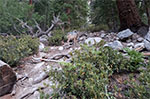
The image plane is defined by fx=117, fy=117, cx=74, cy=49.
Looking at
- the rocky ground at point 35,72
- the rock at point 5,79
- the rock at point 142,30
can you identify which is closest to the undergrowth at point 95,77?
the rocky ground at point 35,72

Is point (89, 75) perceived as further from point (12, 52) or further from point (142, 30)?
point (142, 30)

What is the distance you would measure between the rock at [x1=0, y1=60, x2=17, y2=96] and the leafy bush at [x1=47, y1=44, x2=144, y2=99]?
2.64 ft

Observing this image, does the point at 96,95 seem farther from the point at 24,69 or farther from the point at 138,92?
the point at 24,69

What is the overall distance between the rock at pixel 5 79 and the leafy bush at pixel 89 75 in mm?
806

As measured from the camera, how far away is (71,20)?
6816 mm

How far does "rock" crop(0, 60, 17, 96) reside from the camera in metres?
1.69

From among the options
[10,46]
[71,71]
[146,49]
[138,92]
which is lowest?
[146,49]

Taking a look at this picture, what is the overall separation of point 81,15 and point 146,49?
230 inches

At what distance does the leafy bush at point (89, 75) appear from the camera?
1.10 metres

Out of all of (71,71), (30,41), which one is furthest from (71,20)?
(71,71)

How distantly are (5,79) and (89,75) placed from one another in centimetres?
128

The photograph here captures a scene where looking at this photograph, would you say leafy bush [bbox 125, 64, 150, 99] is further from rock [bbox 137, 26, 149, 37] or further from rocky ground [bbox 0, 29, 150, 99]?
rock [bbox 137, 26, 149, 37]

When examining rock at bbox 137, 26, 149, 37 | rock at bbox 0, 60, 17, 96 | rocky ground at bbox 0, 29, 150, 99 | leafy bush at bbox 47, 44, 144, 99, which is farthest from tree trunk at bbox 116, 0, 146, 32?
rock at bbox 0, 60, 17, 96

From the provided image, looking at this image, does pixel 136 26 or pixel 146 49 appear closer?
pixel 146 49
